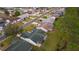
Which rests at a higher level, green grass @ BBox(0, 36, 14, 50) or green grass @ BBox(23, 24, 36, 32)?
green grass @ BBox(23, 24, 36, 32)

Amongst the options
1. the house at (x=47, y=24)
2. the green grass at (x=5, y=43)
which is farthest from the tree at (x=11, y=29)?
the house at (x=47, y=24)

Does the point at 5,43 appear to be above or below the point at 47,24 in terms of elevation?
below

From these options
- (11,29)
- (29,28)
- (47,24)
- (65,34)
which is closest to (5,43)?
(11,29)

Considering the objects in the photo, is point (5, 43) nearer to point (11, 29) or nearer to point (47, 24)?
point (11, 29)

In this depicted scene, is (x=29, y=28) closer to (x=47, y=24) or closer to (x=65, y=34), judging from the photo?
(x=47, y=24)

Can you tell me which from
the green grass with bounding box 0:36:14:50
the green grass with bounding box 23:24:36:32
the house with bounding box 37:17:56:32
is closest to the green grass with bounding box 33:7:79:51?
the house with bounding box 37:17:56:32

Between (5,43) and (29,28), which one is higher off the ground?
(29,28)

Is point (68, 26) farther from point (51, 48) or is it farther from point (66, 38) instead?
point (51, 48)

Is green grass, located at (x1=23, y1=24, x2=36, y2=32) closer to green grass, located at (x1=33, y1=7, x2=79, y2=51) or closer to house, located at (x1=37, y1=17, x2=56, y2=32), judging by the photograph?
house, located at (x1=37, y1=17, x2=56, y2=32)

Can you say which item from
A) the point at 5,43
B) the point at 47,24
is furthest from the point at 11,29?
the point at 47,24
